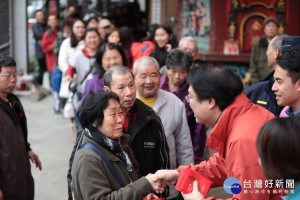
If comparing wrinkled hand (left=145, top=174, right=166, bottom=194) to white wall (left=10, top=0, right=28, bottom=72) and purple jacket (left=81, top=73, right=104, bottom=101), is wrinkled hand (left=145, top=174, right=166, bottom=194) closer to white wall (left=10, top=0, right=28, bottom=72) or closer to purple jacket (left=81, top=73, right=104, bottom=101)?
purple jacket (left=81, top=73, right=104, bottom=101)

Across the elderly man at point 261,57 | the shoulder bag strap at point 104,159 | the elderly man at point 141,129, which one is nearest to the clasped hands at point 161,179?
the shoulder bag strap at point 104,159

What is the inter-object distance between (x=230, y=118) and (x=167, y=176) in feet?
2.05

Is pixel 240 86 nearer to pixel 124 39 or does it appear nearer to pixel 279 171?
pixel 279 171

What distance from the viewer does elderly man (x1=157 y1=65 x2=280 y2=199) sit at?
8.27 ft

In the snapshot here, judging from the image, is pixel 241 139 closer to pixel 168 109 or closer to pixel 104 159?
pixel 104 159

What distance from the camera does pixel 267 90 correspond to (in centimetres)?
439

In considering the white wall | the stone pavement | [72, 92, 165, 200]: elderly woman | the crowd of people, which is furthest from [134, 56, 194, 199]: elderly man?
the white wall

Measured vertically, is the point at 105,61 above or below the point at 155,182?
above

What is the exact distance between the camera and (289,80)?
3293 millimetres

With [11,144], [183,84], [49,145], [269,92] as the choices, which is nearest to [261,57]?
[183,84]

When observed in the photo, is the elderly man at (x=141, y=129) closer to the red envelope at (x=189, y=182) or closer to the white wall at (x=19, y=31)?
the red envelope at (x=189, y=182)

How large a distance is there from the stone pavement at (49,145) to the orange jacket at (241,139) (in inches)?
143

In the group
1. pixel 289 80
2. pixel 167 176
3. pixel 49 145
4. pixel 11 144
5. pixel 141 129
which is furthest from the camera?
pixel 49 145

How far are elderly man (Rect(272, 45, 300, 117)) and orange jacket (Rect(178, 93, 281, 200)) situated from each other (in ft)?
2.15
